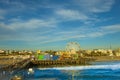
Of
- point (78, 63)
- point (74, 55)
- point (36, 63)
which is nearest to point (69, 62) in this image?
point (78, 63)

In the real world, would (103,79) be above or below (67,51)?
below

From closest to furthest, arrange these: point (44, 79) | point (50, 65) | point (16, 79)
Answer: point (16, 79)
point (44, 79)
point (50, 65)

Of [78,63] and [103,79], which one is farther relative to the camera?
[78,63]

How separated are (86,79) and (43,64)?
243 ft

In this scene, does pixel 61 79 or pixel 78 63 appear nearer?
pixel 61 79

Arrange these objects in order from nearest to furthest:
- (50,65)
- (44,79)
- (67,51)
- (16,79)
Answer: (16,79)
(44,79)
(50,65)
(67,51)

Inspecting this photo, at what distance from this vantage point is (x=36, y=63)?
163625 millimetres

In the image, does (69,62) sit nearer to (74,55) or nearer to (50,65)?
(50,65)

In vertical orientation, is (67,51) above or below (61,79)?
above

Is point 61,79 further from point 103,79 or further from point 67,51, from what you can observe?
point 67,51

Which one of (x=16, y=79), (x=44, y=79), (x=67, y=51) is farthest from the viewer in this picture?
(x=67, y=51)

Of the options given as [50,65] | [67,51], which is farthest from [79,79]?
[67,51]

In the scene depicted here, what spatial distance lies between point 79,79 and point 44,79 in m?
10.5

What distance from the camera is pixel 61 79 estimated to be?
8994cm
